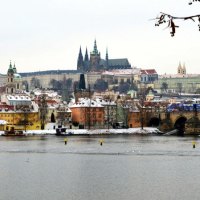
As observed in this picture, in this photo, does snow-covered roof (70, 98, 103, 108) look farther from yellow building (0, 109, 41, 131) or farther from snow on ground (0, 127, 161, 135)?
snow on ground (0, 127, 161, 135)

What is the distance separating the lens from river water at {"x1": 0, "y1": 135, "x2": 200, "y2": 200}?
2238 centimetres

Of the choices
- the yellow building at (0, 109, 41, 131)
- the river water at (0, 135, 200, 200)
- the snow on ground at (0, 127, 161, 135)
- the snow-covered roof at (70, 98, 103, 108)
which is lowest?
the snow on ground at (0, 127, 161, 135)

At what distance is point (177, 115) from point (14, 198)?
198 feet

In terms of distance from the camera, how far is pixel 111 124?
8419 centimetres

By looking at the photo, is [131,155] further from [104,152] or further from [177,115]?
[177,115]

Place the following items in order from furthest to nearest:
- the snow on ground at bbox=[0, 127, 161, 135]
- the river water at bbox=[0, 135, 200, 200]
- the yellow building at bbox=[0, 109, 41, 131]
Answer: the yellow building at bbox=[0, 109, 41, 131], the snow on ground at bbox=[0, 127, 161, 135], the river water at bbox=[0, 135, 200, 200]

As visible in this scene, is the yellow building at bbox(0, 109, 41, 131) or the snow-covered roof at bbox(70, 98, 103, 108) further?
the snow-covered roof at bbox(70, 98, 103, 108)

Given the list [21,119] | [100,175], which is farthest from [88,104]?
[100,175]

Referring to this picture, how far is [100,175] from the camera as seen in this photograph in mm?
27609

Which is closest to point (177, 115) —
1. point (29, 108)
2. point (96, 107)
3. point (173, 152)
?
point (96, 107)

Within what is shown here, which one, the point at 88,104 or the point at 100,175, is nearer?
the point at 100,175

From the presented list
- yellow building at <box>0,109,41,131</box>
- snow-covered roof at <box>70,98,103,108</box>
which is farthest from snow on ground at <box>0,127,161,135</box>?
snow-covered roof at <box>70,98,103,108</box>

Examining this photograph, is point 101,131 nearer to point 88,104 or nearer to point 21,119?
point 21,119

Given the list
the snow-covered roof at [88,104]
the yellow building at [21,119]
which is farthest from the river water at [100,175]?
the snow-covered roof at [88,104]
